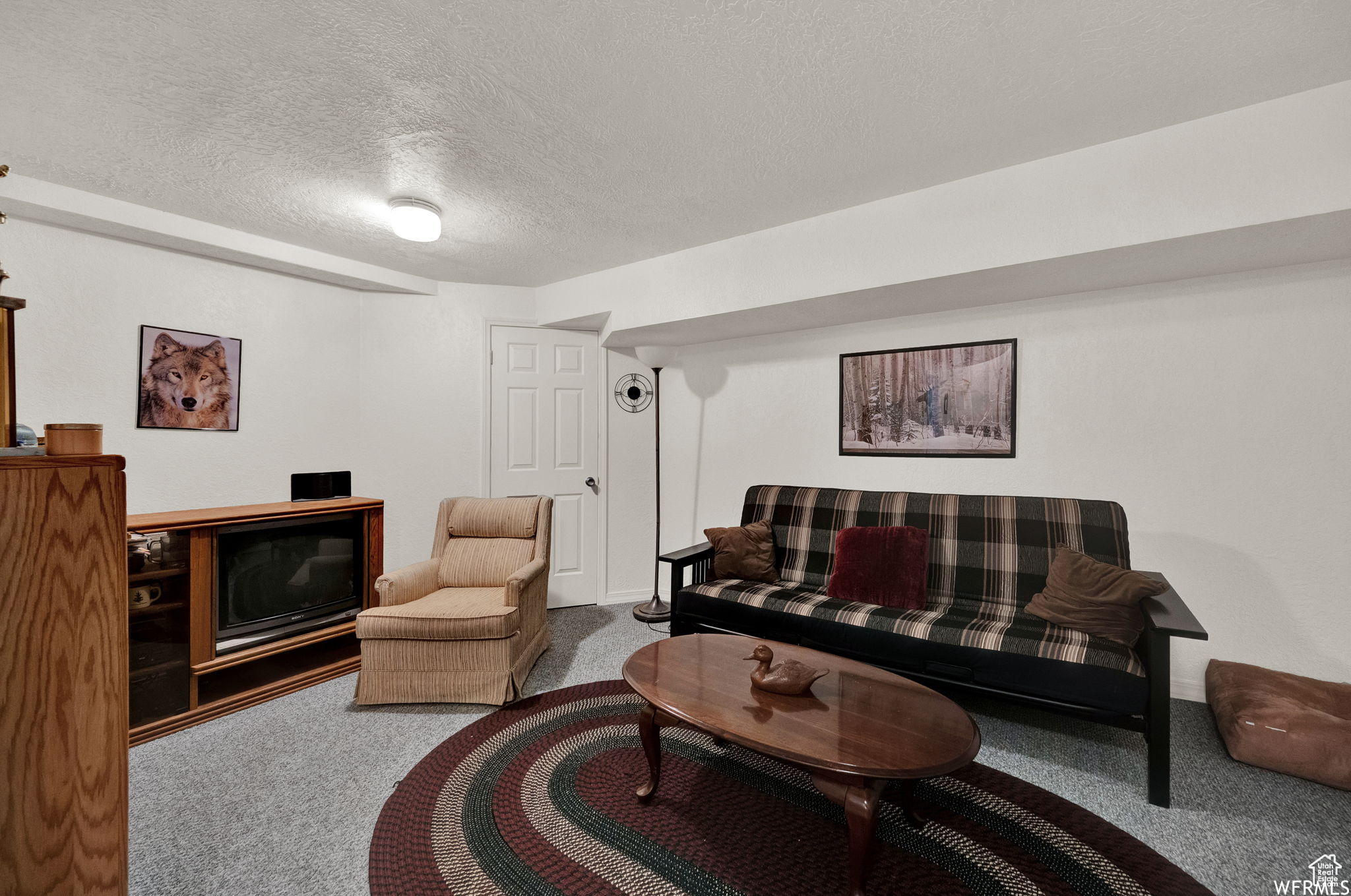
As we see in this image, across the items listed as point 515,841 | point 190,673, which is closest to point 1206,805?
point 515,841

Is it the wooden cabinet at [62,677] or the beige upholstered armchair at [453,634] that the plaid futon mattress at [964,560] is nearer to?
the beige upholstered armchair at [453,634]

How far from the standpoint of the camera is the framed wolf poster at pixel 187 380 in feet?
9.55

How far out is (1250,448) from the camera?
8.18 feet

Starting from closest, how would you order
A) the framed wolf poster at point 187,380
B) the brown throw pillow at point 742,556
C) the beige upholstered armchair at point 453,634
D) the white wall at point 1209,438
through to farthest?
the white wall at point 1209,438 → the beige upholstered armchair at point 453,634 → the framed wolf poster at point 187,380 → the brown throw pillow at point 742,556

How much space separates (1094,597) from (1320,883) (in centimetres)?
94

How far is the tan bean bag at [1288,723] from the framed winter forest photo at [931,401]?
1337 millimetres

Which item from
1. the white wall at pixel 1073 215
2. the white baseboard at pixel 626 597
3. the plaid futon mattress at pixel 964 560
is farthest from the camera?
the white baseboard at pixel 626 597

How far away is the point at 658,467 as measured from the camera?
4148 millimetres

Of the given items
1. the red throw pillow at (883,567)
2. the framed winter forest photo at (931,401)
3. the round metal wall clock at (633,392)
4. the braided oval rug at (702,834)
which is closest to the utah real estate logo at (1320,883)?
the braided oval rug at (702,834)

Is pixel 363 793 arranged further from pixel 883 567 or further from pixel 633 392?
pixel 633 392

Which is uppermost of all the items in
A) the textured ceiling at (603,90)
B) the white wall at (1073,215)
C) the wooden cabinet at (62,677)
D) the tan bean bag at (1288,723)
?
the textured ceiling at (603,90)

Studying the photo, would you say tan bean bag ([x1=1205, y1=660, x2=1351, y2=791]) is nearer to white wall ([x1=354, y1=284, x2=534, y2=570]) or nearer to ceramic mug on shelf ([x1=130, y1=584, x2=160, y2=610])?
white wall ([x1=354, y1=284, x2=534, y2=570])

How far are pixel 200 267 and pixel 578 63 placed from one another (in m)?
2.70

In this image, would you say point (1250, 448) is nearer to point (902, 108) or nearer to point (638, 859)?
point (902, 108)
